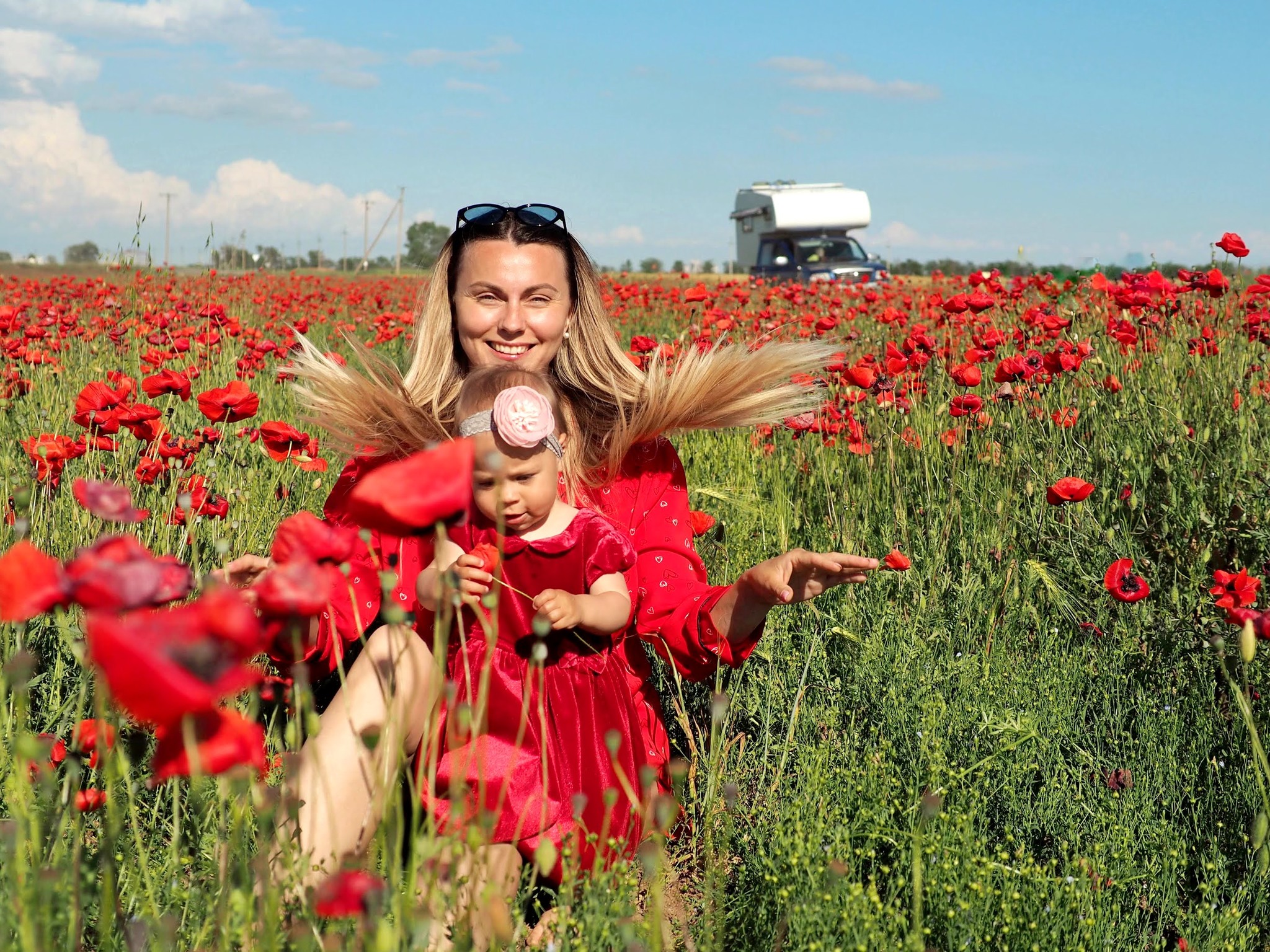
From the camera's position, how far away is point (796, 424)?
3.41 meters

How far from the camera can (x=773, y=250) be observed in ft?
69.2

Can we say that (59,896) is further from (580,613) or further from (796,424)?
(796,424)

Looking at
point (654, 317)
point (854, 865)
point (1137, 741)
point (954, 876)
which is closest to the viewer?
point (954, 876)

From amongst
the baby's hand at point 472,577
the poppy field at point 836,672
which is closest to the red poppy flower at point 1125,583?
the poppy field at point 836,672

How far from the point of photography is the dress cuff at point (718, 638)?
7.62 feet

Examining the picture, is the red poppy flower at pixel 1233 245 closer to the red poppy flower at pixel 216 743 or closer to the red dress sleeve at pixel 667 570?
the red dress sleeve at pixel 667 570

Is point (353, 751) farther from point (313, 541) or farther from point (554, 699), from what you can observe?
point (313, 541)

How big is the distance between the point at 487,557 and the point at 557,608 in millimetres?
200

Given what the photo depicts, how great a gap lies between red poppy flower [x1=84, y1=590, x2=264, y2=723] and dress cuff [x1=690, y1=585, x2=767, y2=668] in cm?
160

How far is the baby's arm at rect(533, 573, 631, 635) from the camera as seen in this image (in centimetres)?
194

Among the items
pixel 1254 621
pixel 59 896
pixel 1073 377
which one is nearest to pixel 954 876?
pixel 1254 621

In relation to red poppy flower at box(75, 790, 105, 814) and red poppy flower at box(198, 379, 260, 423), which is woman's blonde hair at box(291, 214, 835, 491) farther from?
red poppy flower at box(75, 790, 105, 814)

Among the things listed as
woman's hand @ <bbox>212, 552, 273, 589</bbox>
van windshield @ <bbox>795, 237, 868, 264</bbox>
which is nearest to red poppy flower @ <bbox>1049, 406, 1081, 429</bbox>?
woman's hand @ <bbox>212, 552, 273, 589</bbox>

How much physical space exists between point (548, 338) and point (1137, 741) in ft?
5.14
